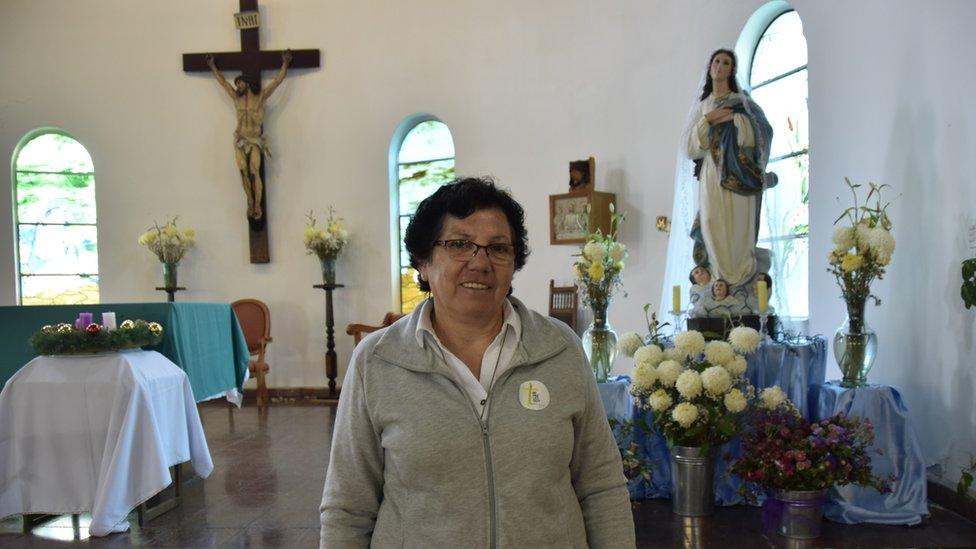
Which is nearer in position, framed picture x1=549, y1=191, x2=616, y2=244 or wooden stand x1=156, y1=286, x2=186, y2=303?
framed picture x1=549, y1=191, x2=616, y2=244

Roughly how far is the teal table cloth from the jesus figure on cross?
10.3ft

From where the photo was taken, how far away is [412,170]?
8070 millimetres

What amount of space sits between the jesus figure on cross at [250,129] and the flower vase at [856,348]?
598cm

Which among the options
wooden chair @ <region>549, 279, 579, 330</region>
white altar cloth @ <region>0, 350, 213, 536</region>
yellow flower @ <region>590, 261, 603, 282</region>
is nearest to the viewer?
white altar cloth @ <region>0, 350, 213, 536</region>

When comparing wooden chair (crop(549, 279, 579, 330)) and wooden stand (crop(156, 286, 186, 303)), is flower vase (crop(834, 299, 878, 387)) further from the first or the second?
wooden stand (crop(156, 286, 186, 303))

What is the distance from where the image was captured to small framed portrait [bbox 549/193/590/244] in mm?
6613

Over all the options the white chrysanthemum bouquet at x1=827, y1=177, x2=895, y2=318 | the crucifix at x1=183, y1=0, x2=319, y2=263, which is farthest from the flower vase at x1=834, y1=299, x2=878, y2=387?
the crucifix at x1=183, y1=0, x2=319, y2=263

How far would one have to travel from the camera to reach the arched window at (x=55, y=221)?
27.2ft

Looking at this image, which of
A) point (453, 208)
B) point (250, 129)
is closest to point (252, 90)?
point (250, 129)

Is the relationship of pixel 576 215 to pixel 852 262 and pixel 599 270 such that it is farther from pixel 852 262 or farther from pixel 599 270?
pixel 852 262

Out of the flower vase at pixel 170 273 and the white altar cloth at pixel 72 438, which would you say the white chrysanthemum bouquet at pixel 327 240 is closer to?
the flower vase at pixel 170 273

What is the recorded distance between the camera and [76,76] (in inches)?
316

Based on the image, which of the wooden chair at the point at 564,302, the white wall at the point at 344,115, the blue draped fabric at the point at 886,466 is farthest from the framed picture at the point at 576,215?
the blue draped fabric at the point at 886,466

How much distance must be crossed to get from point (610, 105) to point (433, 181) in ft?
7.16
